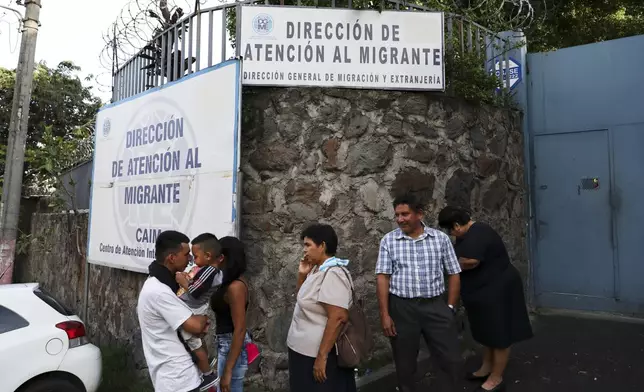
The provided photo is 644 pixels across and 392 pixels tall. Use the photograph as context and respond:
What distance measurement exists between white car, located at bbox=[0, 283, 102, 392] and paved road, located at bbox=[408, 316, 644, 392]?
2.94 metres

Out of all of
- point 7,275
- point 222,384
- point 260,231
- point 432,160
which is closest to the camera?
point 222,384

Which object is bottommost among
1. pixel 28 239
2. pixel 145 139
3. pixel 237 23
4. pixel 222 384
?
pixel 222 384

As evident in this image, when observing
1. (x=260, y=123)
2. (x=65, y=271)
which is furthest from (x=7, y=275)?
(x=260, y=123)

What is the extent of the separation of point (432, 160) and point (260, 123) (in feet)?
5.75

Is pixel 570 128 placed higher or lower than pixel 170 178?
higher

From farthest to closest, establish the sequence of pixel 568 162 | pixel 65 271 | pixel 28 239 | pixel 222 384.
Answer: pixel 28 239, pixel 65 271, pixel 568 162, pixel 222 384

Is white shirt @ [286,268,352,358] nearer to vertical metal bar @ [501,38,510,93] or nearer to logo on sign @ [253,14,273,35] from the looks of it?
logo on sign @ [253,14,273,35]

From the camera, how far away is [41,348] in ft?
13.3

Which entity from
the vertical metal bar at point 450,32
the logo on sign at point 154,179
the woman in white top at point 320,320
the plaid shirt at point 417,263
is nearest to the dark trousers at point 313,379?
the woman in white top at point 320,320

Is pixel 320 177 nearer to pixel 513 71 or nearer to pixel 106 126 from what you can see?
pixel 106 126

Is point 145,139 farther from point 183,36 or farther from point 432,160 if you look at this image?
point 432,160

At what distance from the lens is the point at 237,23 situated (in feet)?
15.1

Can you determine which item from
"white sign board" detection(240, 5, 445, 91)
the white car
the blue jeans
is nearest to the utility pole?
the white car

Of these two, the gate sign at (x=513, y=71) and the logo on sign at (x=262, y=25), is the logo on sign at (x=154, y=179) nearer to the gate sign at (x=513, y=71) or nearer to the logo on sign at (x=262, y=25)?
the logo on sign at (x=262, y=25)
